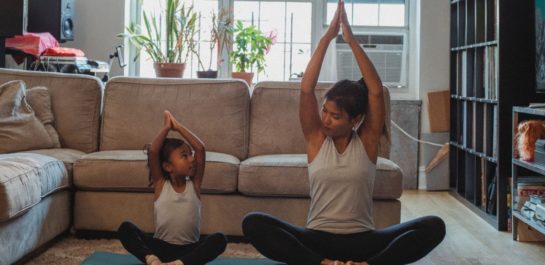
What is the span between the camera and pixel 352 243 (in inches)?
93.9

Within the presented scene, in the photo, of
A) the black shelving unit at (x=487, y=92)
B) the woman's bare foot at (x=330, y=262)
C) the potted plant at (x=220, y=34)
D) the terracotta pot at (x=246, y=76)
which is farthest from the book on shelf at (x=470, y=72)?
the woman's bare foot at (x=330, y=262)

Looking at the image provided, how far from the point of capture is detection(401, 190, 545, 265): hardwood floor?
3213mm

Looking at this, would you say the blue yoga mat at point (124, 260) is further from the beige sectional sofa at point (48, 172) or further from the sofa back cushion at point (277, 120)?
the sofa back cushion at point (277, 120)

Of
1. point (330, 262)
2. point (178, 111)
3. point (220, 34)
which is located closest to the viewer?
point (330, 262)

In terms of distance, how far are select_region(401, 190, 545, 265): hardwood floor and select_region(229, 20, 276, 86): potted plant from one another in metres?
1.54

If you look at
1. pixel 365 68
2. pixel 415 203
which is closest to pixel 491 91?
pixel 415 203

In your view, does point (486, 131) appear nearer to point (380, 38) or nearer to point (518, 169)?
point (518, 169)

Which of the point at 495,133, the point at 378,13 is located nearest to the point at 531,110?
the point at 495,133

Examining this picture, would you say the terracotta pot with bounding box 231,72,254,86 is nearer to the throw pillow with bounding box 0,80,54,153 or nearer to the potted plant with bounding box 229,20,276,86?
the potted plant with bounding box 229,20,276,86

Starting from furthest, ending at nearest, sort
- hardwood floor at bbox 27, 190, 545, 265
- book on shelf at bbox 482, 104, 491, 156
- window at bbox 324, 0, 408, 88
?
window at bbox 324, 0, 408, 88, book on shelf at bbox 482, 104, 491, 156, hardwood floor at bbox 27, 190, 545, 265

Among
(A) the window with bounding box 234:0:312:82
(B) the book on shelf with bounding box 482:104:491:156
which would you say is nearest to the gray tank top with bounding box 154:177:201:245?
(B) the book on shelf with bounding box 482:104:491:156

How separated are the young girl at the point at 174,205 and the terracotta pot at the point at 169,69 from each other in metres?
2.29

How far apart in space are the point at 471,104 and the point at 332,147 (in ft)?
8.20

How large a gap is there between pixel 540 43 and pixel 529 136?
519 millimetres
